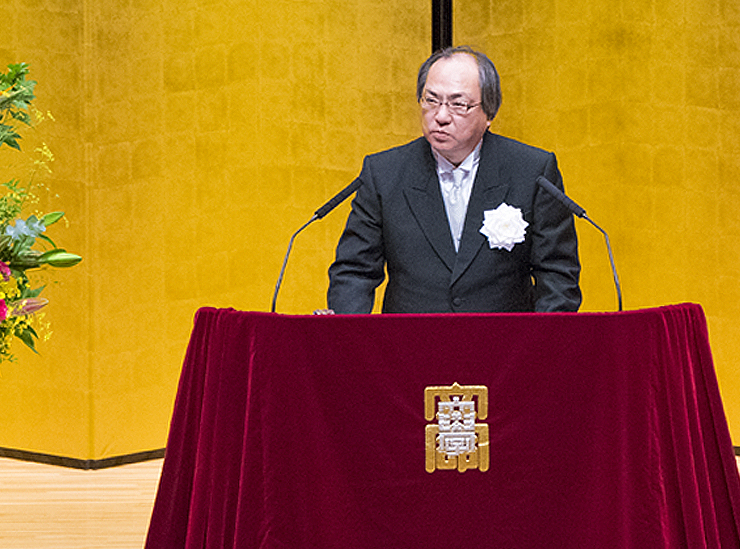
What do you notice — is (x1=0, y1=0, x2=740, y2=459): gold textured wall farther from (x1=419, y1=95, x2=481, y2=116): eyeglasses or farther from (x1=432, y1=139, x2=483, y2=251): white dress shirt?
(x1=419, y1=95, x2=481, y2=116): eyeglasses

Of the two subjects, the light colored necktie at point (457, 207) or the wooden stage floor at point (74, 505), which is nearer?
the light colored necktie at point (457, 207)

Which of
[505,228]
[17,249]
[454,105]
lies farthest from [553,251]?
[17,249]

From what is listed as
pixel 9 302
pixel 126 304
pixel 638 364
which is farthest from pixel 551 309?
pixel 126 304

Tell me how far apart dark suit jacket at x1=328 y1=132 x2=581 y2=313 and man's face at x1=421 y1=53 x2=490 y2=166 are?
0.10 metres

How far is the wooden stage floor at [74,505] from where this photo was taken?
271 cm

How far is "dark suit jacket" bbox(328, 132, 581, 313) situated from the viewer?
1.87 metres

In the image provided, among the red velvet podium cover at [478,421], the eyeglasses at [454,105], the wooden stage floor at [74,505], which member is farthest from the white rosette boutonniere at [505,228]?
the wooden stage floor at [74,505]

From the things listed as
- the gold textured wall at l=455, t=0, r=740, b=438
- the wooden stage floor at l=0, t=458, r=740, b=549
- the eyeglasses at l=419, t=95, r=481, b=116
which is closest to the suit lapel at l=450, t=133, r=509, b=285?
the eyeglasses at l=419, t=95, r=481, b=116

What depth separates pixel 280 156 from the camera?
146 inches

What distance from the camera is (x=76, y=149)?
3.60m

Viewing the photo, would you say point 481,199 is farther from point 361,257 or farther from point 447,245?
point 361,257

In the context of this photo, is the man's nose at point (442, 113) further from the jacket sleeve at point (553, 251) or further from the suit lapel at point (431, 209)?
the jacket sleeve at point (553, 251)

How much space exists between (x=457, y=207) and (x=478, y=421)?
0.76m

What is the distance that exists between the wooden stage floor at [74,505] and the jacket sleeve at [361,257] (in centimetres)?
130
